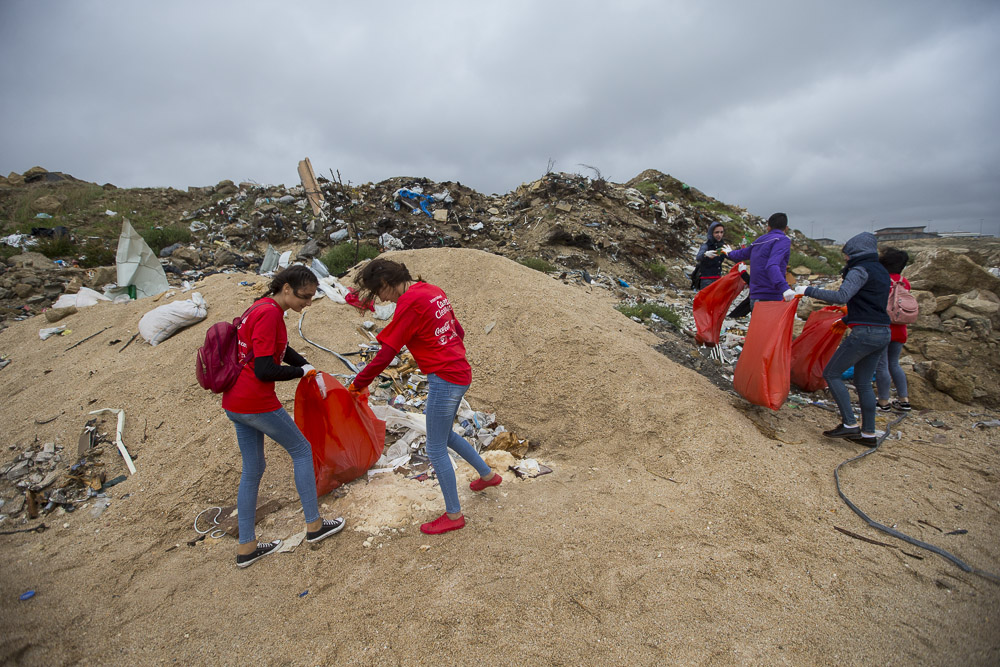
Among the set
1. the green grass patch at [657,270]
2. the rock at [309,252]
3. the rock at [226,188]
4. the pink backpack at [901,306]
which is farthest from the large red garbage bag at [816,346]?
the rock at [226,188]

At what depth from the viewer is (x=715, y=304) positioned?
4473 mm

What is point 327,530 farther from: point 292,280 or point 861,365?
point 861,365

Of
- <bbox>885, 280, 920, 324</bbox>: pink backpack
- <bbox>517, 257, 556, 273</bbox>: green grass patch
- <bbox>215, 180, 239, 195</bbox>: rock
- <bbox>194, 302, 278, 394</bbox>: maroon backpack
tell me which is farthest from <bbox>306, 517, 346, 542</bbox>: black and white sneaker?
<bbox>215, 180, 239, 195</bbox>: rock

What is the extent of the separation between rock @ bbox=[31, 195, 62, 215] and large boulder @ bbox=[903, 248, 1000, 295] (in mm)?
20419

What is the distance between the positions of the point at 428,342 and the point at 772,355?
268 cm

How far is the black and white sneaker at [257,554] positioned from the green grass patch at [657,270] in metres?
8.67

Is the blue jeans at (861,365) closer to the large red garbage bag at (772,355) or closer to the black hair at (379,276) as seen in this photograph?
the large red garbage bag at (772,355)

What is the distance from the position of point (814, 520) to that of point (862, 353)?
1.43 meters

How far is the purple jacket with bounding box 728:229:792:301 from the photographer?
11.5ft

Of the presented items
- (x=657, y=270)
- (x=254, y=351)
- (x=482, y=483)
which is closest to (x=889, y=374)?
(x=482, y=483)

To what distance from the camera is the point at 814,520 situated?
2.35 metres

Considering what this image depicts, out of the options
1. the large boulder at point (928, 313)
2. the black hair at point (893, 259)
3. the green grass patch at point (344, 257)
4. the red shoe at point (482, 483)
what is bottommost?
the red shoe at point (482, 483)

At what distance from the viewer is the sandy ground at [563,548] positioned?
1.69m

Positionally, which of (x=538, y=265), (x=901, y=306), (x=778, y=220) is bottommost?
(x=901, y=306)
